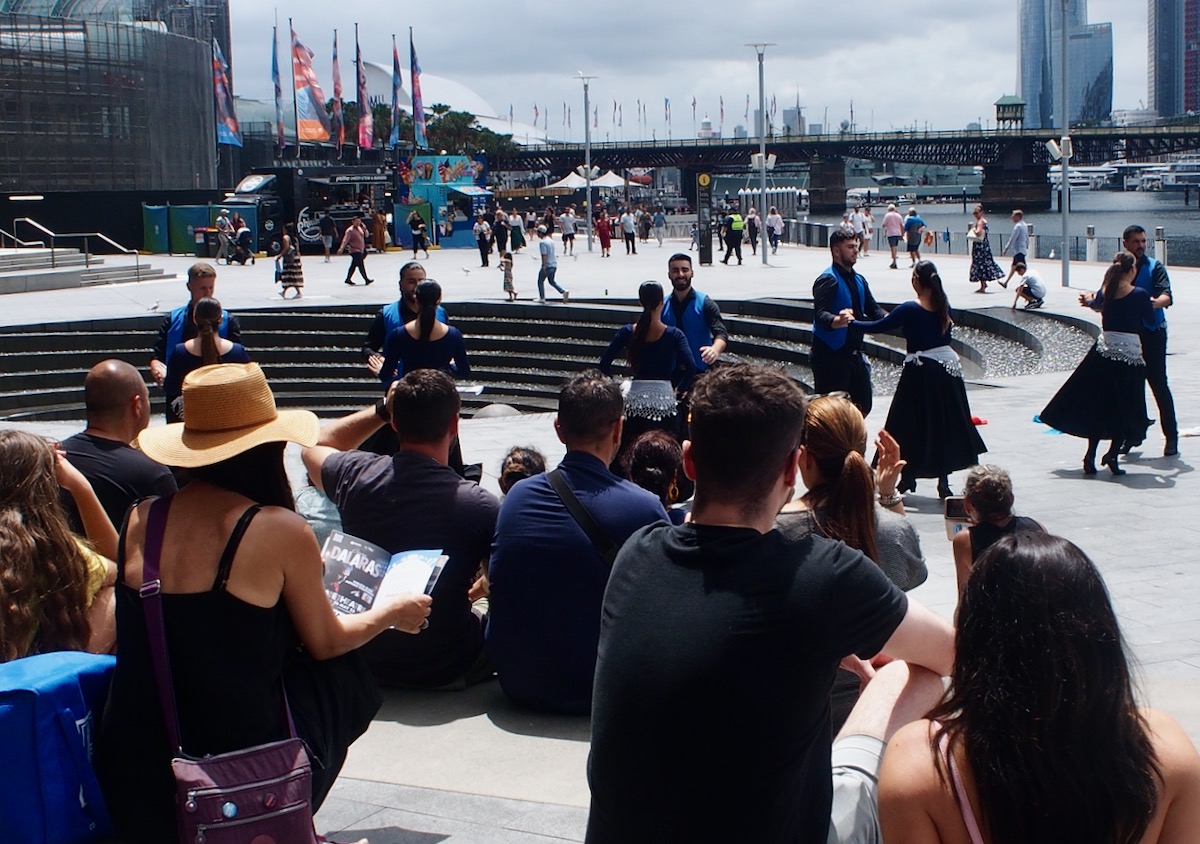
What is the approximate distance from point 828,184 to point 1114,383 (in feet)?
361

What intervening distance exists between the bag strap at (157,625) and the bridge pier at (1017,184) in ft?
384

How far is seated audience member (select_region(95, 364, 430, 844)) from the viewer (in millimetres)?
2920

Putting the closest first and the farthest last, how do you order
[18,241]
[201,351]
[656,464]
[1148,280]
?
[656,464]
[201,351]
[1148,280]
[18,241]

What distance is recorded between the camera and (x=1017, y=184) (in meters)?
114

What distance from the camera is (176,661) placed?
9.64 feet

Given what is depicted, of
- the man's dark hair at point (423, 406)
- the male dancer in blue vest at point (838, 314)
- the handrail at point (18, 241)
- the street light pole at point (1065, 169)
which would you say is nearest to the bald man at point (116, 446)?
the man's dark hair at point (423, 406)

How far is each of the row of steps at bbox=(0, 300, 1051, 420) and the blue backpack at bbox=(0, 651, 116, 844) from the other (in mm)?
14420

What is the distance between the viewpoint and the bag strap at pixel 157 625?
2.88 meters

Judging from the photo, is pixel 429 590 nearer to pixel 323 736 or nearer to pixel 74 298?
pixel 323 736

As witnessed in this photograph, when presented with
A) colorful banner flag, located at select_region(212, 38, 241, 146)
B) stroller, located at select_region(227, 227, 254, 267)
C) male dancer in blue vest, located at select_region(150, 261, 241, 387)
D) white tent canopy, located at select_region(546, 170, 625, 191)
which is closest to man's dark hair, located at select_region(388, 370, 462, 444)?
male dancer in blue vest, located at select_region(150, 261, 241, 387)

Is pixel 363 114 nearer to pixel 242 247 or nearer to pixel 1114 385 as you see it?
pixel 242 247

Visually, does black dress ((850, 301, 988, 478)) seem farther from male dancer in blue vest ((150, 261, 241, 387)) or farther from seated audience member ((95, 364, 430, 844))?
seated audience member ((95, 364, 430, 844))

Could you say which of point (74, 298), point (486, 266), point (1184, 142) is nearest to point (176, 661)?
point (74, 298)

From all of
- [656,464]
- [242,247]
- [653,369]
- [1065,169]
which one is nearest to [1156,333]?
[653,369]
